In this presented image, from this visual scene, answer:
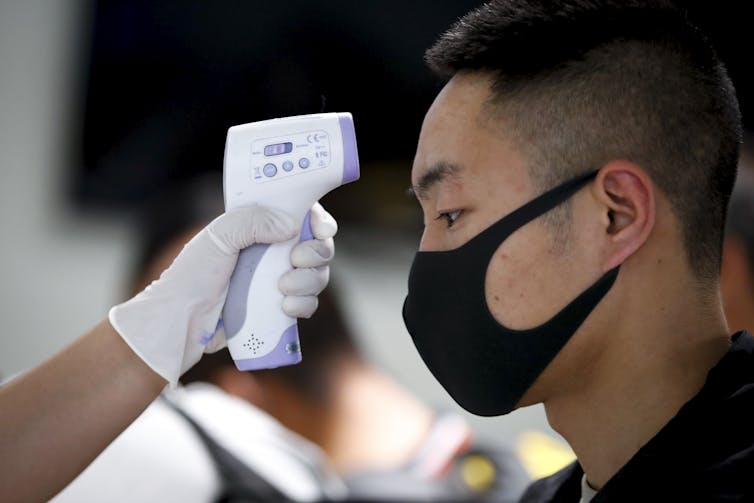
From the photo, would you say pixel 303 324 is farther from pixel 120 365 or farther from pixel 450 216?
pixel 450 216

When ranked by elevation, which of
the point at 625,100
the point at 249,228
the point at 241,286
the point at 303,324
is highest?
the point at 625,100

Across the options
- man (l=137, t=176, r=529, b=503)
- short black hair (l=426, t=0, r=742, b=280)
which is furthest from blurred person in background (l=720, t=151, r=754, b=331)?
short black hair (l=426, t=0, r=742, b=280)

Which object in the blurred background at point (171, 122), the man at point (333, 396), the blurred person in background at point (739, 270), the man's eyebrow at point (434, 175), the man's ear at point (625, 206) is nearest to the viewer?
the man's ear at point (625, 206)

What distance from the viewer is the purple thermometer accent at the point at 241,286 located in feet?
4.93

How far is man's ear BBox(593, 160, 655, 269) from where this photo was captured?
1292 millimetres

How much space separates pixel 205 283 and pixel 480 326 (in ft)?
1.51

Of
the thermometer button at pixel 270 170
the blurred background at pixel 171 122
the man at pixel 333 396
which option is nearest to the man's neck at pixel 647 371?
the thermometer button at pixel 270 170

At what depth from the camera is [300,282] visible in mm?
1487

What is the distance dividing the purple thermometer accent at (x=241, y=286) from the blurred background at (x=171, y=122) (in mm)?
1668

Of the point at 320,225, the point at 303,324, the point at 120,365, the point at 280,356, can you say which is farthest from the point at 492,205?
the point at 303,324

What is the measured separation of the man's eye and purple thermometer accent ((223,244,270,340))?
293 mm

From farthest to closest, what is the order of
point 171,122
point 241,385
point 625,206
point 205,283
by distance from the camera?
point 171,122
point 241,385
point 205,283
point 625,206

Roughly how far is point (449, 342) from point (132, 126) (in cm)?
234

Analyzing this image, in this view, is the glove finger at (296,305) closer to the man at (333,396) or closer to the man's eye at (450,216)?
the man's eye at (450,216)
